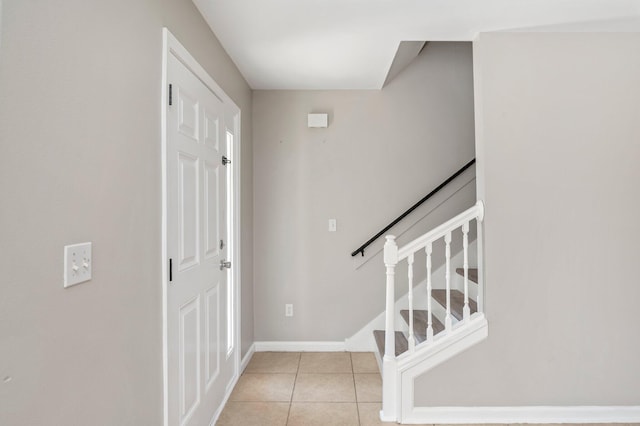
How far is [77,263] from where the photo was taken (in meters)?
1.02

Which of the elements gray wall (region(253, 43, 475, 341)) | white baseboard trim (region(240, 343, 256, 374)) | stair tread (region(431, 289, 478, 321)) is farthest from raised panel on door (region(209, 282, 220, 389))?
stair tread (region(431, 289, 478, 321))

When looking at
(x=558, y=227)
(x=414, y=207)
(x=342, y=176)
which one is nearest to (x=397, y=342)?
(x=414, y=207)

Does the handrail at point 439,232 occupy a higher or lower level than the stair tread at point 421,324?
higher

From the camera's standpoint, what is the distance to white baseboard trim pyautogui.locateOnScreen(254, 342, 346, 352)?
3.29 m

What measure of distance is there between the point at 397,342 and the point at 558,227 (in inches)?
52.8

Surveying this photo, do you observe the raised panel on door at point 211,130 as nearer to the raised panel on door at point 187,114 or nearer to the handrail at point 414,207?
the raised panel on door at point 187,114

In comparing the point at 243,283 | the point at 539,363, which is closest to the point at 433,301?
the point at 539,363

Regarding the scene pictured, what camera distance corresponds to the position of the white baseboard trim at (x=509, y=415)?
2.21m

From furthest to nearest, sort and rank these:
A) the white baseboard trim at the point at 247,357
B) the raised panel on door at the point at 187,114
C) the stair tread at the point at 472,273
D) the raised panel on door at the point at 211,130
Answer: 1. the white baseboard trim at the point at 247,357
2. the stair tread at the point at 472,273
3. the raised panel on door at the point at 211,130
4. the raised panel on door at the point at 187,114

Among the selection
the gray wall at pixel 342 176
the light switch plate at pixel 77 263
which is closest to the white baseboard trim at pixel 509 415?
the gray wall at pixel 342 176

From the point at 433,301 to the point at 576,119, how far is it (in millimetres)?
1660

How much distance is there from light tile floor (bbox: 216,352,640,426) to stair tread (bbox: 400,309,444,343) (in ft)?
1.49

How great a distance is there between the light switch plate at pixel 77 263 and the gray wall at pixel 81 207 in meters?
0.02

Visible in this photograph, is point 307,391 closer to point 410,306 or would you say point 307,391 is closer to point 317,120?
point 410,306
